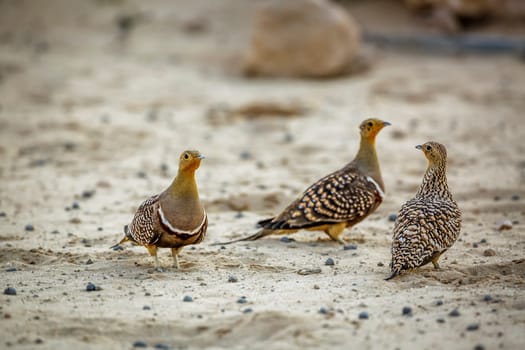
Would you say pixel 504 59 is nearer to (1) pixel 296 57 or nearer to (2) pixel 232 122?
(1) pixel 296 57

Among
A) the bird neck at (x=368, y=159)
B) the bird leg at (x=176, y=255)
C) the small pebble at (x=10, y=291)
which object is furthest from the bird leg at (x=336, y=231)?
the small pebble at (x=10, y=291)

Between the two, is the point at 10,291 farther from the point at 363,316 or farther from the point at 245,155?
the point at 245,155

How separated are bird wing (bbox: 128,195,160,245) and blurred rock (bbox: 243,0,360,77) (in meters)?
8.18

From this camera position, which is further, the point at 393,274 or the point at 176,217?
the point at 176,217

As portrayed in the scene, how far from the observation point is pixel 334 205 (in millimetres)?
6723

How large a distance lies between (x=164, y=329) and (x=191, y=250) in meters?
1.89

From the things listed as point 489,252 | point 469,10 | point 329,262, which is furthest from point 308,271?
point 469,10

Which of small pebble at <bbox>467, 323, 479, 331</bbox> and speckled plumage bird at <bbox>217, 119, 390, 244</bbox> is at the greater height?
speckled plumage bird at <bbox>217, 119, 390, 244</bbox>

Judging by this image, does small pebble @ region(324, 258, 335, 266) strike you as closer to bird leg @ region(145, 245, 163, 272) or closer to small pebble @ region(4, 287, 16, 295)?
bird leg @ region(145, 245, 163, 272)

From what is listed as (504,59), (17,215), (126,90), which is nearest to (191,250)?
(17,215)

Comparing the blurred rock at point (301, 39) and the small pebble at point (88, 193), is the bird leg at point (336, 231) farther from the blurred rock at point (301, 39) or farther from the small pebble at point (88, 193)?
the blurred rock at point (301, 39)

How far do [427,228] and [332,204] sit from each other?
4.00 ft

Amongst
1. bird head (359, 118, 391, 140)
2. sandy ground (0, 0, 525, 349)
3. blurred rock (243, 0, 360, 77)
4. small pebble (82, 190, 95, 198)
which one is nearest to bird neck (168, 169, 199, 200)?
sandy ground (0, 0, 525, 349)

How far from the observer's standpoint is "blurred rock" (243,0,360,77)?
543 inches
